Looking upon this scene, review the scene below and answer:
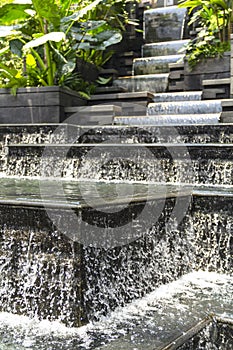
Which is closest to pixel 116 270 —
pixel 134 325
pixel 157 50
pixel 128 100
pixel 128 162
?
pixel 134 325

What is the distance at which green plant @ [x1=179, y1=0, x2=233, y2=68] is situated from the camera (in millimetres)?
6988

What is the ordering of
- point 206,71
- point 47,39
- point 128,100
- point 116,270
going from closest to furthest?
point 116,270 < point 47,39 < point 128,100 < point 206,71

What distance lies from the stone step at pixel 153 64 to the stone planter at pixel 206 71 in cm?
101

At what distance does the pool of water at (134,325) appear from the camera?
2090mm

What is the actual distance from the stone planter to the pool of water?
15.3ft

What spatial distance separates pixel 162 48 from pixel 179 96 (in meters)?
2.47

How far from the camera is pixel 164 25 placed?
9672 millimetres

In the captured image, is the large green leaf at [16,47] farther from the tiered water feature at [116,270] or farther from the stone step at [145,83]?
the tiered water feature at [116,270]

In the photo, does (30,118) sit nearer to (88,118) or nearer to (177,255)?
(88,118)

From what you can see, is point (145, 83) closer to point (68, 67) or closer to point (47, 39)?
point (68, 67)

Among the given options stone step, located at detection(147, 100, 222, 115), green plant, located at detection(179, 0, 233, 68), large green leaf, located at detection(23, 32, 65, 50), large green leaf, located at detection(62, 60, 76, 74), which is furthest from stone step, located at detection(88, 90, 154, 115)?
large green leaf, located at detection(23, 32, 65, 50)

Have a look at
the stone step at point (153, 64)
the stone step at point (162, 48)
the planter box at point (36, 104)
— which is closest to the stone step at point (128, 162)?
the planter box at point (36, 104)

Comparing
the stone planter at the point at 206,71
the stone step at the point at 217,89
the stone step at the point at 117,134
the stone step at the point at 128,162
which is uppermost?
the stone planter at the point at 206,71

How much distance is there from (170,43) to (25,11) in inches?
138
